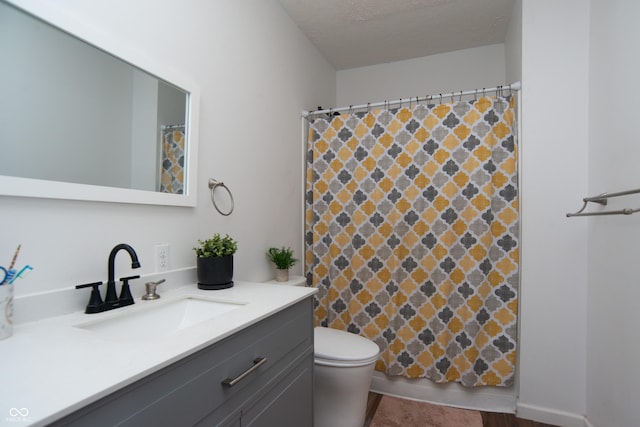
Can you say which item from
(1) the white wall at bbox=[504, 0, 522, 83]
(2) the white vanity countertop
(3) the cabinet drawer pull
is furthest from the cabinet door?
(1) the white wall at bbox=[504, 0, 522, 83]

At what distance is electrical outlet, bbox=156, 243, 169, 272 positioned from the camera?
126 centimetres

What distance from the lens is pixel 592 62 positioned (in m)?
1.74

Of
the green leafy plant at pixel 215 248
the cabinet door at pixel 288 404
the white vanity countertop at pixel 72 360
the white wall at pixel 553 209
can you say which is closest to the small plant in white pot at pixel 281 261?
the green leafy plant at pixel 215 248

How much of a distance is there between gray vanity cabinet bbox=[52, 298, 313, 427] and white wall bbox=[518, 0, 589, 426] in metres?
1.36

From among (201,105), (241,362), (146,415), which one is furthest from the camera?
(201,105)

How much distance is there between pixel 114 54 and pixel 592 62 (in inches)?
88.4

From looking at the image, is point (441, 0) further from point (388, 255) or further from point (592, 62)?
point (388, 255)

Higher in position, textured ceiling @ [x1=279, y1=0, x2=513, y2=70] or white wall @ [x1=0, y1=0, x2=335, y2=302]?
textured ceiling @ [x1=279, y1=0, x2=513, y2=70]

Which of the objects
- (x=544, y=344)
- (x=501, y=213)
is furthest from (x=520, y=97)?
(x=544, y=344)

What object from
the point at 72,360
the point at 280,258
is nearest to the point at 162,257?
the point at 72,360

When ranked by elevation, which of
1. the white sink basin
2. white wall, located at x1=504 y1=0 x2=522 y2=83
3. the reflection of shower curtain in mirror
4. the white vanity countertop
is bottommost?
the white sink basin

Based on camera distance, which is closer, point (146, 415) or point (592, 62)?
point (146, 415)

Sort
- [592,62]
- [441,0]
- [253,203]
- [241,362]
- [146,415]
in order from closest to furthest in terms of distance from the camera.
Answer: [146,415] < [241,362] < [592,62] < [253,203] < [441,0]

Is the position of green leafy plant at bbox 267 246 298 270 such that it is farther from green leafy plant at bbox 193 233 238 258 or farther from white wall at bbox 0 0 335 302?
green leafy plant at bbox 193 233 238 258
